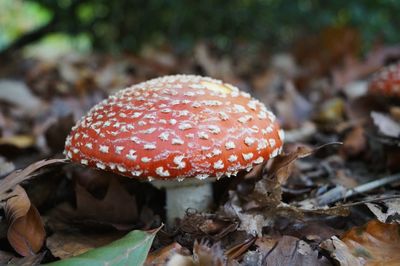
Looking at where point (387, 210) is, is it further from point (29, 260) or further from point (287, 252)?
point (29, 260)

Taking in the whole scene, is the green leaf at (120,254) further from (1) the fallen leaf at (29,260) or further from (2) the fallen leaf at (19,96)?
(2) the fallen leaf at (19,96)

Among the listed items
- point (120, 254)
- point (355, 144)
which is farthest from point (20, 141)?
point (355, 144)

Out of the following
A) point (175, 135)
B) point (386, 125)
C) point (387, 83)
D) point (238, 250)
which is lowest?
point (238, 250)

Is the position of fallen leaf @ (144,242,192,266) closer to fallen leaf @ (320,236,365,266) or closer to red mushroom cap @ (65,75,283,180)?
red mushroom cap @ (65,75,283,180)

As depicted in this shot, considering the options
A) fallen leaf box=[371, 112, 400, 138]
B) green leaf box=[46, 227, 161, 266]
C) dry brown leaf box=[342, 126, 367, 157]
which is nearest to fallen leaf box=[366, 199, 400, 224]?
fallen leaf box=[371, 112, 400, 138]

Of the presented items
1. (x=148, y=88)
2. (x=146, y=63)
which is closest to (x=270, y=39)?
(x=146, y=63)

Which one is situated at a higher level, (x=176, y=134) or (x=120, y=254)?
(x=176, y=134)

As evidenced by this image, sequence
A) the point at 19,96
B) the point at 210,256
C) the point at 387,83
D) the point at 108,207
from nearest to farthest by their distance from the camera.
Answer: the point at 210,256, the point at 108,207, the point at 387,83, the point at 19,96
